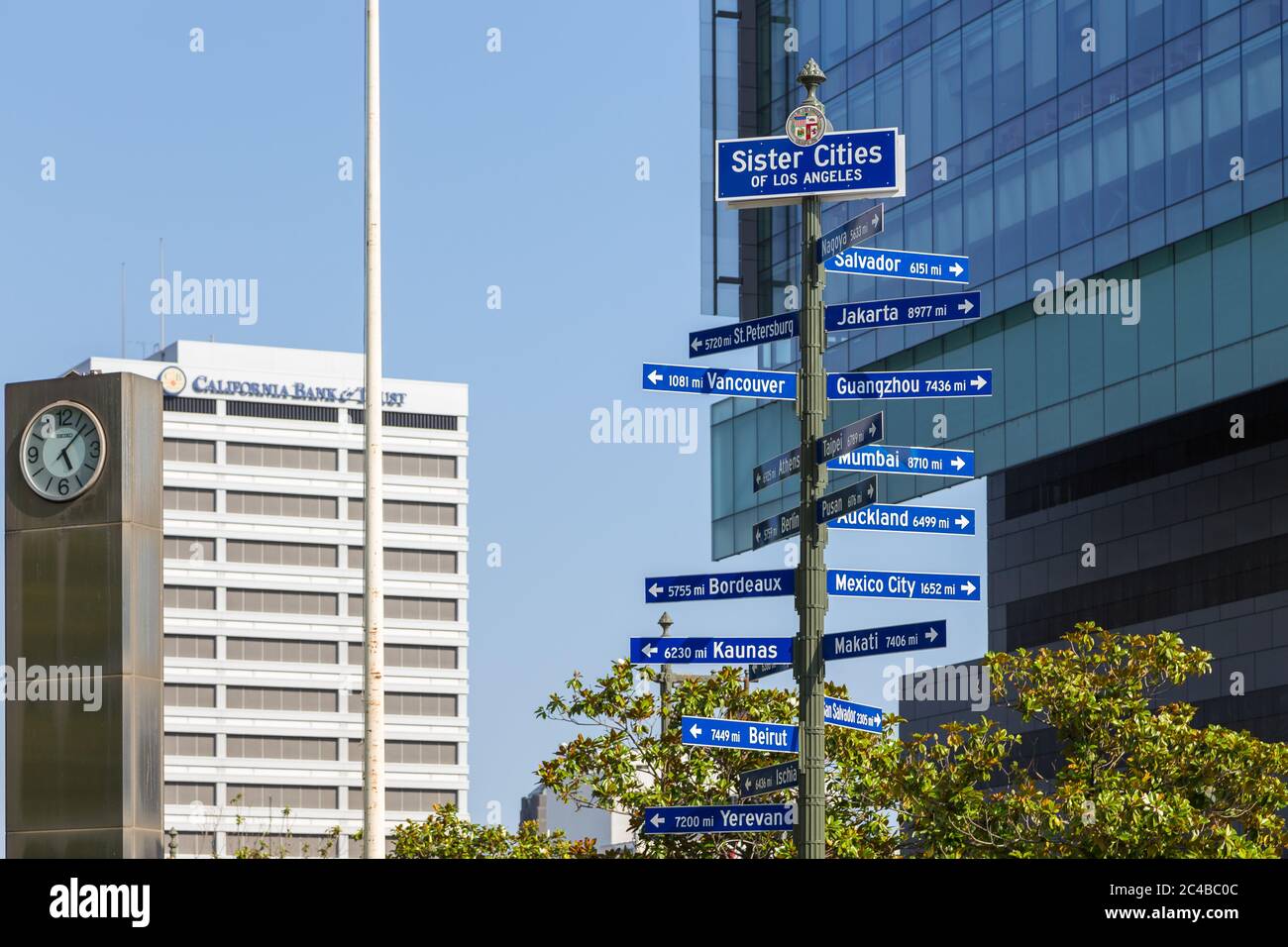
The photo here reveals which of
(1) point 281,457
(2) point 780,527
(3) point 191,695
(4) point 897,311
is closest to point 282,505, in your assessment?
(1) point 281,457

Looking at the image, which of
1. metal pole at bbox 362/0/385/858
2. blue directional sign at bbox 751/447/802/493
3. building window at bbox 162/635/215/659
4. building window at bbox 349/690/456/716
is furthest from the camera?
building window at bbox 349/690/456/716

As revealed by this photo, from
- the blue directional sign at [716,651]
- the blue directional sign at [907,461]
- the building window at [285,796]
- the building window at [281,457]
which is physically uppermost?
the building window at [281,457]

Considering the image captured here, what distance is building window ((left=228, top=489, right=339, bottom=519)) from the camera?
156000 mm

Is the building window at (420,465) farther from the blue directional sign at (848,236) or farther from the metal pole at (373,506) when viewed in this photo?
the blue directional sign at (848,236)

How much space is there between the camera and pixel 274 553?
156500 millimetres

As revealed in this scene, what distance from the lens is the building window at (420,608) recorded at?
162m

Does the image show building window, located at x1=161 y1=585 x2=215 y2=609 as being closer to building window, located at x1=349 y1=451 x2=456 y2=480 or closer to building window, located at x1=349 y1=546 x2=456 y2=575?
building window, located at x1=349 y1=546 x2=456 y2=575

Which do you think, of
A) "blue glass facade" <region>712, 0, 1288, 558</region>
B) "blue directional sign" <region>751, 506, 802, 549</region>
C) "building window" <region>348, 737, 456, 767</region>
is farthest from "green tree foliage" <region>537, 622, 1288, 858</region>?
"building window" <region>348, 737, 456, 767</region>

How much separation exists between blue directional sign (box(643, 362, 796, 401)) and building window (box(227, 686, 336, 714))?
454 ft

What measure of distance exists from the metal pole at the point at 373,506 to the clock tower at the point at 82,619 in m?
5.79

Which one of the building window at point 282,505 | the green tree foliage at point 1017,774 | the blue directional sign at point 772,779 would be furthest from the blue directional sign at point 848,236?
the building window at point 282,505

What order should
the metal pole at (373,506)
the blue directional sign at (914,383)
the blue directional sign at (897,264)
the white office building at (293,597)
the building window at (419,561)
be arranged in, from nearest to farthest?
the blue directional sign at (914,383) < the blue directional sign at (897,264) < the metal pole at (373,506) < the white office building at (293,597) < the building window at (419,561)
